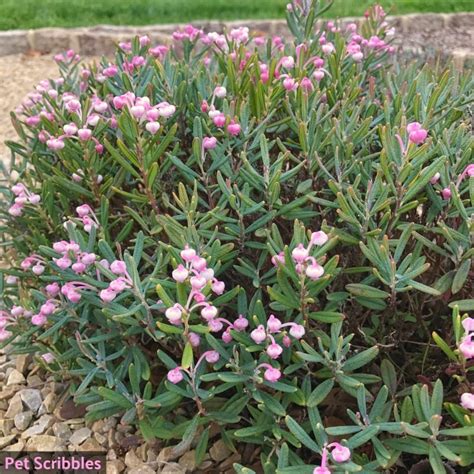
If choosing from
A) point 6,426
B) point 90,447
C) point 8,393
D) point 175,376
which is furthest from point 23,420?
point 175,376

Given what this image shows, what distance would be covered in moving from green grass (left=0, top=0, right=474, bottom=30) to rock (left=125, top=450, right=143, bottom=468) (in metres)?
4.76

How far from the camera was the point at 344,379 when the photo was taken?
1.61 metres

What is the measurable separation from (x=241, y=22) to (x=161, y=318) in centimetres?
459

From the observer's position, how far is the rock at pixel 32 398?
7.44ft

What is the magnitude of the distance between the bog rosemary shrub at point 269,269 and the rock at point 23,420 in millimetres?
233

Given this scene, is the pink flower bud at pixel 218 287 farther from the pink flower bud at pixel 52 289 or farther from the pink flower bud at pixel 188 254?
the pink flower bud at pixel 52 289

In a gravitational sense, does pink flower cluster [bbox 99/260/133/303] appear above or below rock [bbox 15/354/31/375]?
above

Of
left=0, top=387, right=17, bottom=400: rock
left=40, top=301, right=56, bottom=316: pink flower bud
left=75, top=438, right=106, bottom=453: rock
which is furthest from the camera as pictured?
left=0, top=387, right=17, bottom=400: rock

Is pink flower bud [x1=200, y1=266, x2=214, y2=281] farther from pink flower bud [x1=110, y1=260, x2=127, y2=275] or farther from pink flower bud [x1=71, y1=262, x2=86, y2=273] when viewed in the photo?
pink flower bud [x1=71, y1=262, x2=86, y2=273]

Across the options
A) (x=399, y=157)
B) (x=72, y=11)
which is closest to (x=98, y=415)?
(x=399, y=157)

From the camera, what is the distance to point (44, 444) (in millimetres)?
2104

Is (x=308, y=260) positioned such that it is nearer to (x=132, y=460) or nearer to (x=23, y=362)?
(x=132, y=460)

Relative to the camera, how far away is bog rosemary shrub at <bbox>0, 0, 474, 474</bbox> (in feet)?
5.15

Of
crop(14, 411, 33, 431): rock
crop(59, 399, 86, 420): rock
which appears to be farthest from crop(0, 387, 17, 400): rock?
crop(59, 399, 86, 420): rock
